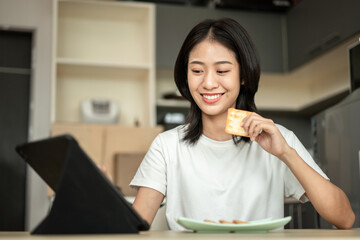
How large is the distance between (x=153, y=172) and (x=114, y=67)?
2099mm

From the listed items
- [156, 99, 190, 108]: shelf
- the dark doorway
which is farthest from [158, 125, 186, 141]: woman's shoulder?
the dark doorway

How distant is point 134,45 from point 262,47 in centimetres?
94

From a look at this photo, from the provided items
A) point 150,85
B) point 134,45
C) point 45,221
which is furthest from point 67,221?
point 134,45

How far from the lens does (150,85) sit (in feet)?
10.6

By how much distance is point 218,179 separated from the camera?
4.00 ft

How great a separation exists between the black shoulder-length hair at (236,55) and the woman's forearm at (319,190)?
0.24 metres

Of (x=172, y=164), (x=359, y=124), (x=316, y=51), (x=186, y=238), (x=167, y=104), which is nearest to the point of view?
(x=186, y=238)

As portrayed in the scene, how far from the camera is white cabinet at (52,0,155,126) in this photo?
3.26 metres

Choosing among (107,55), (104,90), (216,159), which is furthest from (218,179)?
(107,55)

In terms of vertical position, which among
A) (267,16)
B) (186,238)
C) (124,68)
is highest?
(267,16)

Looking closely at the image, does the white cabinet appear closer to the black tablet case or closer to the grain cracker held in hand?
the grain cracker held in hand

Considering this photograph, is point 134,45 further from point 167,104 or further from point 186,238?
point 186,238

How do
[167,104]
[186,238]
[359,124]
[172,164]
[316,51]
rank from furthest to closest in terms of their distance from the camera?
[167,104] → [316,51] → [359,124] → [172,164] → [186,238]

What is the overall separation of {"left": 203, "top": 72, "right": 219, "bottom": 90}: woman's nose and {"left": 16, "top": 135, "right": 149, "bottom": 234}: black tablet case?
0.58 m
